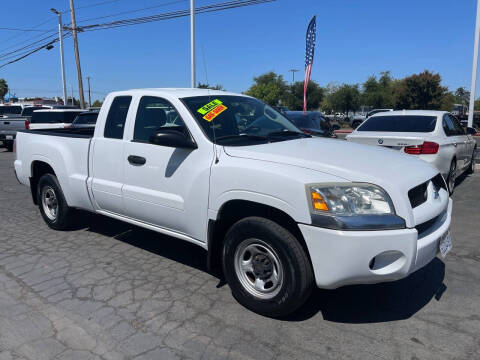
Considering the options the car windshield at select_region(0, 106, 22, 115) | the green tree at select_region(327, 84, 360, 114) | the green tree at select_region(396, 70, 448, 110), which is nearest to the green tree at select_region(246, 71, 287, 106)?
the green tree at select_region(327, 84, 360, 114)

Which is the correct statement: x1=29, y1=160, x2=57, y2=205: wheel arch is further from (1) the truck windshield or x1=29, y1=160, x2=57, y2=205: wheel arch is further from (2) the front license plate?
(1) the truck windshield

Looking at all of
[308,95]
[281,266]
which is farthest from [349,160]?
[308,95]

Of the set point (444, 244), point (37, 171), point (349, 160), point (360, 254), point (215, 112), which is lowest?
point (444, 244)

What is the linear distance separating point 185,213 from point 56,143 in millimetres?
2523

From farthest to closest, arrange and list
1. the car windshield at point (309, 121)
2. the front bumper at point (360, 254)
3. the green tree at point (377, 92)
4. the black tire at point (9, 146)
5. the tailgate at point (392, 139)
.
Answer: the green tree at point (377, 92) < the black tire at point (9, 146) < the car windshield at point (309, 121) < the tailgate at point (392, 139) < the front bumper at point (360, 254)

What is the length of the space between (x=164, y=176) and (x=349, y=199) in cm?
179

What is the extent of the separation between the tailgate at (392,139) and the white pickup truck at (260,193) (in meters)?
2.83

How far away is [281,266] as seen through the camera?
3006 millimetres

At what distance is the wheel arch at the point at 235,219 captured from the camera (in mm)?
3020

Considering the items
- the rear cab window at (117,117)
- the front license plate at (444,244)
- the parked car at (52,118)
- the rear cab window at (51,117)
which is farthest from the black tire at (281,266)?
the rear cab window at (51,117)

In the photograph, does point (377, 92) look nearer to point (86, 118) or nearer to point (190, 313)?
point (86, 118)

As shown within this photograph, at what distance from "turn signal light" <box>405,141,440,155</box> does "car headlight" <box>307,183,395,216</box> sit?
13.9 feet

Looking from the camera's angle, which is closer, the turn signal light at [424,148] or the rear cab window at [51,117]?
the turn signal light at [424,148]

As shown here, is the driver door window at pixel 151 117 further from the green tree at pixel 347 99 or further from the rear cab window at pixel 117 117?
the green tree at pixel 347 99
